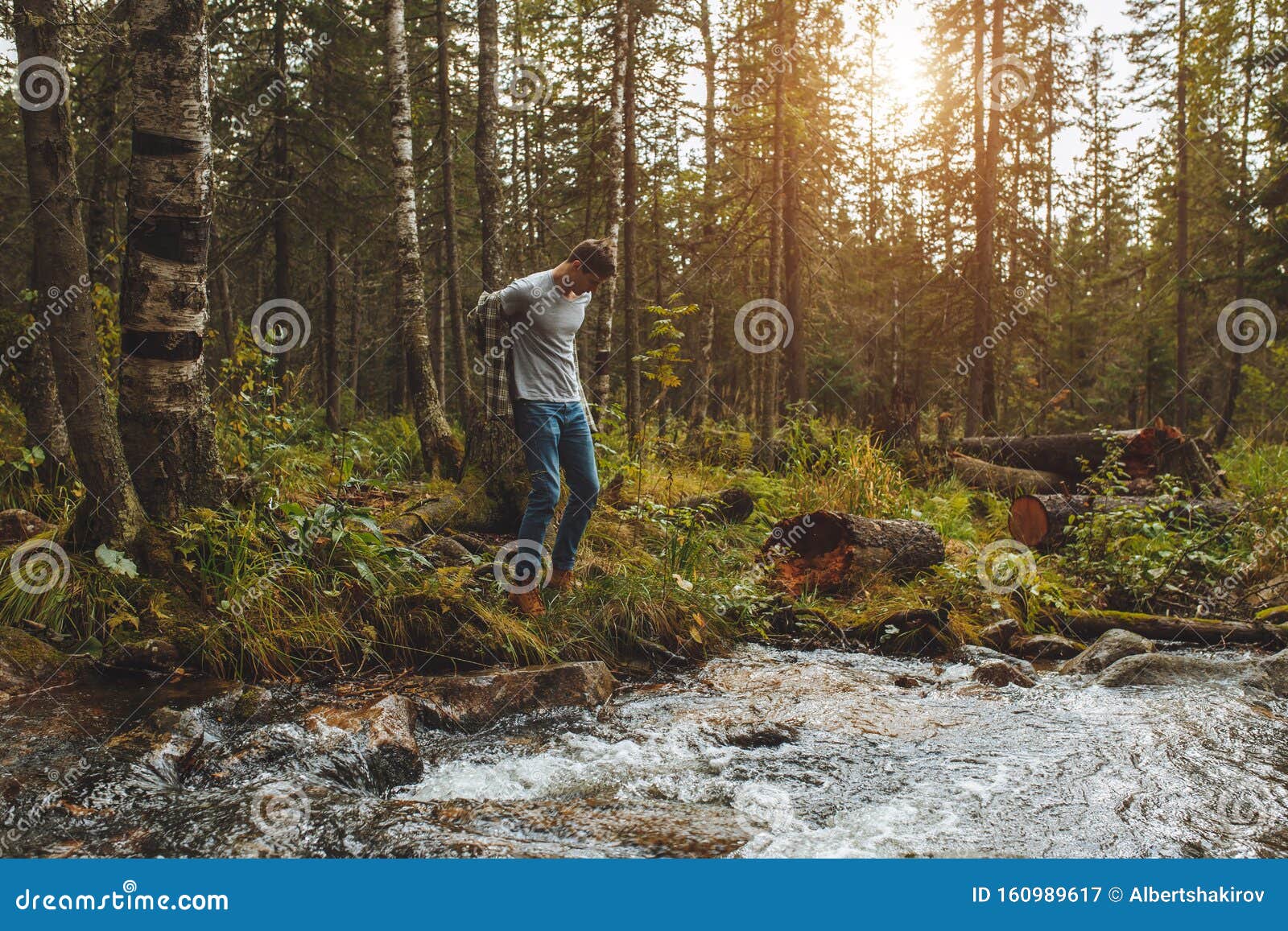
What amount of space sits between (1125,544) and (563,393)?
5.33m

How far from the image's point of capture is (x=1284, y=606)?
6.40 metres

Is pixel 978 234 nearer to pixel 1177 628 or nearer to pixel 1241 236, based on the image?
pixel 1241 236

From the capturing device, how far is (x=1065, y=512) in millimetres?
8500

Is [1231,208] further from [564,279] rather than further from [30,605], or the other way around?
[30,605]

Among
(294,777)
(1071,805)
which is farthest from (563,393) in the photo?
(1071,805)

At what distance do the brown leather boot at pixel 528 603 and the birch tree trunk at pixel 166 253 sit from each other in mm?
2043

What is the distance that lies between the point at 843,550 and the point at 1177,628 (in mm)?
2555

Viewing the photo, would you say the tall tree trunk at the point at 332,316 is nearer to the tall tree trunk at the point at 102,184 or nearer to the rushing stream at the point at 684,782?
the tall tree trunk at the point at 102,184

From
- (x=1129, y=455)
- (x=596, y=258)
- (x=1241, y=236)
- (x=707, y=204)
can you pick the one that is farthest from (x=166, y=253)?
(x=1241, y=236)

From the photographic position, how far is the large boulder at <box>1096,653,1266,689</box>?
504cm

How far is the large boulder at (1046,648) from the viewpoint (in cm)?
600

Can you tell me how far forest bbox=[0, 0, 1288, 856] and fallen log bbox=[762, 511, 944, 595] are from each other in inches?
1.5

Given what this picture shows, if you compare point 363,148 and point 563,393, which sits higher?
point 363,148

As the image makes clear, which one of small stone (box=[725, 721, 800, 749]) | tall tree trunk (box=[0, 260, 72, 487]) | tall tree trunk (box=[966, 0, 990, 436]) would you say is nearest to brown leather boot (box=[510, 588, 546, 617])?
small stone (box=[725, 721, 800, 749])
